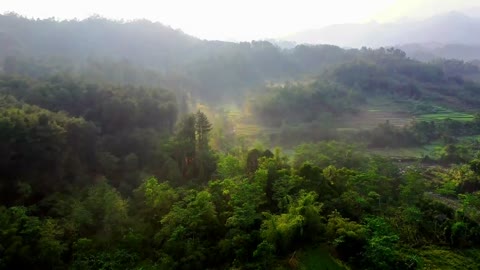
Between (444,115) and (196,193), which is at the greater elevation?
(444,115)

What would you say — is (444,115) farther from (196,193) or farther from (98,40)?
(98,40)

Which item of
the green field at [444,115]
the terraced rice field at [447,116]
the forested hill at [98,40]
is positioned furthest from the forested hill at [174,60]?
the terraced rice field at [447,116]

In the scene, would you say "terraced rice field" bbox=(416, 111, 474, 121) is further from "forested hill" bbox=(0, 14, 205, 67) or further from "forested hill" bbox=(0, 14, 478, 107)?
"forested hill" bbox=(0, 14, 205, 67)

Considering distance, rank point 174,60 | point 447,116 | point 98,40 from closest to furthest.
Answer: point 447,116 < point 98,40 < point 174,60

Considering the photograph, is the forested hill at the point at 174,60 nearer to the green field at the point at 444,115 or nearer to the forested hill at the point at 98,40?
the forested hill at the point at 98,40

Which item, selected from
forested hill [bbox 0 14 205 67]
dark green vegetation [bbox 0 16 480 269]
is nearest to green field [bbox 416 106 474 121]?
dark green vegetation [bbox 0 16 480 269]

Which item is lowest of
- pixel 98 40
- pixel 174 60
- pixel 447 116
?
pixel 447 116

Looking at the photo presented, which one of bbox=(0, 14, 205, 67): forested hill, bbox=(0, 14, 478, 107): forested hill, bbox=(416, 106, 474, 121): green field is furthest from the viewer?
bbox=(0, 14, 205, 67): forested hill

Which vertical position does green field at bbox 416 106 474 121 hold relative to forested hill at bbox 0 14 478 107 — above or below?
below

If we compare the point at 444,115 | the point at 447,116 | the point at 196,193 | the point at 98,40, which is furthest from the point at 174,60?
the point at 196,193

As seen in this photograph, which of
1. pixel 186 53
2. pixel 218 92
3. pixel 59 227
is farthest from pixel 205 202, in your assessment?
pixel 186 53

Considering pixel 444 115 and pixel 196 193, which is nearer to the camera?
pixel 196 193
